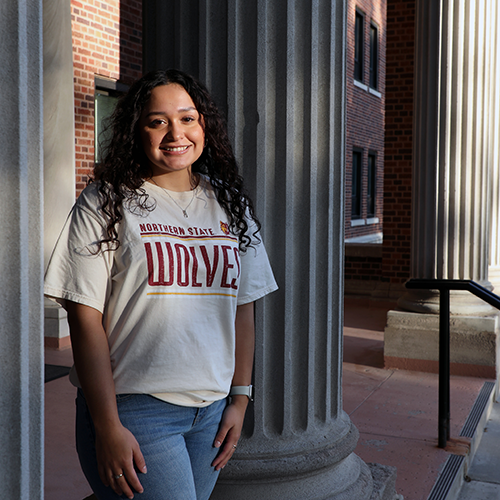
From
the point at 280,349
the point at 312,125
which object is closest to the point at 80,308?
the point at 280,349

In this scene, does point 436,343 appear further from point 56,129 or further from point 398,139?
point 56,129

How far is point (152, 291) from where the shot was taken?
1.53 metres

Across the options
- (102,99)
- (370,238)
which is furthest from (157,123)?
(370,238)

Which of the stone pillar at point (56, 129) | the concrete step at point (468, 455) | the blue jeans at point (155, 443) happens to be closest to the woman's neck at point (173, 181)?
the blue jeans at point (155, 443)

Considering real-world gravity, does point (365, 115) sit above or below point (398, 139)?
above

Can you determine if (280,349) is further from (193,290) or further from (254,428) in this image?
(193,290)

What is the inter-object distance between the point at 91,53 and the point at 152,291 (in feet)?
22.9

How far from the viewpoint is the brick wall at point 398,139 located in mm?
8438

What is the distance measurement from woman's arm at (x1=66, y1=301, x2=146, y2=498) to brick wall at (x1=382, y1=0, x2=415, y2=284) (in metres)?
7.36

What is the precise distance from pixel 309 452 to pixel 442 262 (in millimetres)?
3592

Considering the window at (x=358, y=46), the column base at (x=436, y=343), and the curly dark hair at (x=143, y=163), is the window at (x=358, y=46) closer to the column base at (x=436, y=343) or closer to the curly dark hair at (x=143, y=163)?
the column base at (x=436, y=343)

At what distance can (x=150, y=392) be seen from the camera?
5.06ft

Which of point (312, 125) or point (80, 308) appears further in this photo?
point (312, 125)

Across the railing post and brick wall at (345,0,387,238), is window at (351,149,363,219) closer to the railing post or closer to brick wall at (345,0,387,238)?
brick wall at (345,0,387,238)
